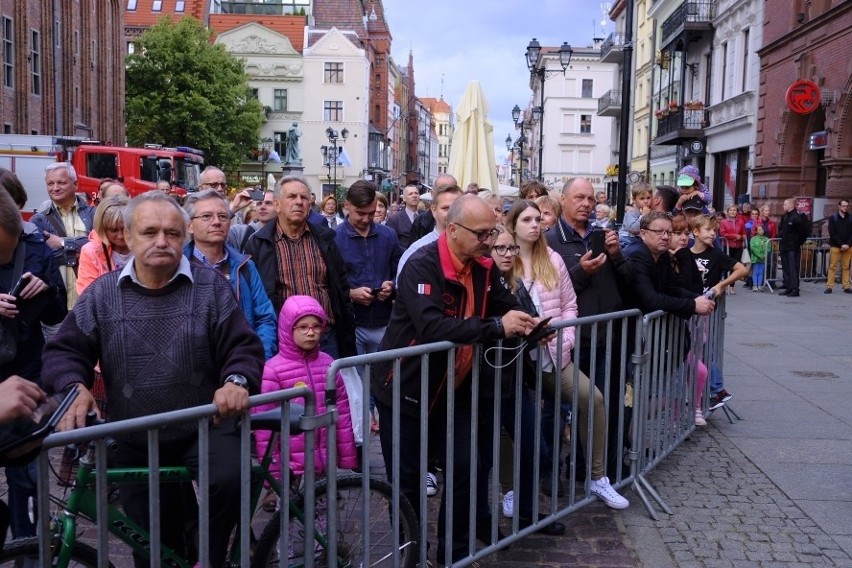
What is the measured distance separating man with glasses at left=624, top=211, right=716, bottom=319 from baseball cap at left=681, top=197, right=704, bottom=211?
281 cm

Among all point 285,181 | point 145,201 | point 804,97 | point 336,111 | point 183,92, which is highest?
point 336,111

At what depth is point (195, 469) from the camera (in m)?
3.40

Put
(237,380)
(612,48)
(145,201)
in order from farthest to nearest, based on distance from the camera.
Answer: (612,48) < (145,201) < (237,380)

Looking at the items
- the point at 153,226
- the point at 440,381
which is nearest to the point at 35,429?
the point at 153,226

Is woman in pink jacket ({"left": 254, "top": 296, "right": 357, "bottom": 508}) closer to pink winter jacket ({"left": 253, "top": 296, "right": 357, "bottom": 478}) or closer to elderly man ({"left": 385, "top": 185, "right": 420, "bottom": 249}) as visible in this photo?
pink winter jacket ({"left": 253, "top": 296, "right": 357, "bottom": 478})

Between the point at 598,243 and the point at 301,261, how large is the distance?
1957mm

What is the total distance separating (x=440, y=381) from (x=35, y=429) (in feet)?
6.86

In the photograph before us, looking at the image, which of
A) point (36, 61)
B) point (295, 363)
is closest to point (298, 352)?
point (295, 363)

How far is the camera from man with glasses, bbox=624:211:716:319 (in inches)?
234

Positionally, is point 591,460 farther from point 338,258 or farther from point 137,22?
point 137,22

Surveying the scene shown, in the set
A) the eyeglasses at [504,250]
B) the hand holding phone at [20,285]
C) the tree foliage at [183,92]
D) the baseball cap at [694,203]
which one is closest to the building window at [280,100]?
the tree foliage at [183,92]

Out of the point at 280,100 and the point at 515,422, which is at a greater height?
the point at 280,100

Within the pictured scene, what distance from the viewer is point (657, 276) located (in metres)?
6.29

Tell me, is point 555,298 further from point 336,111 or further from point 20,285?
point 336,111
